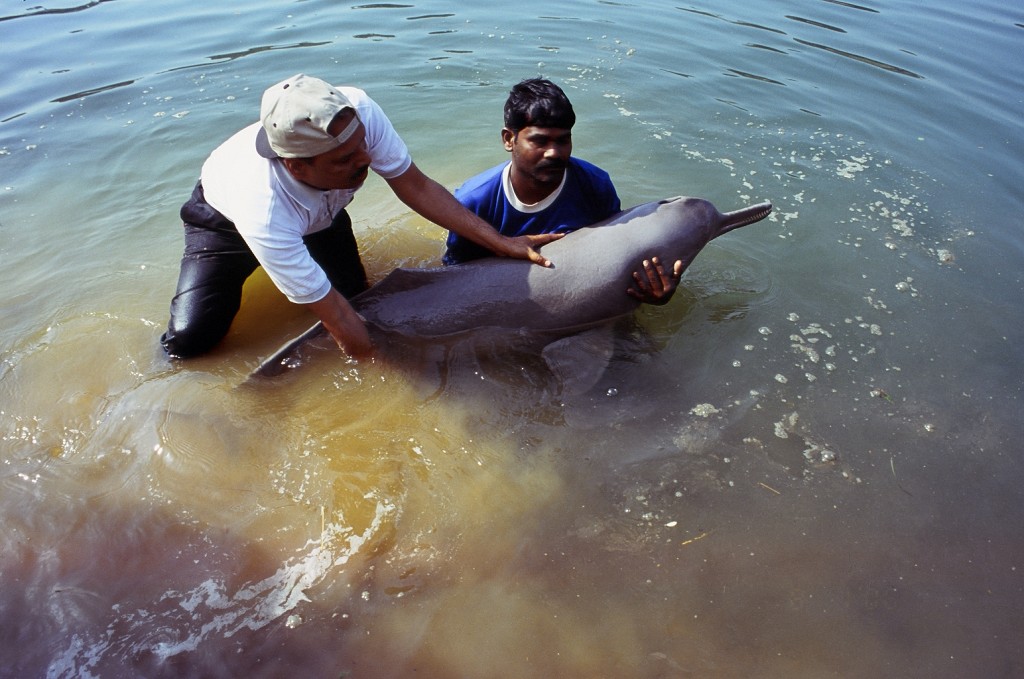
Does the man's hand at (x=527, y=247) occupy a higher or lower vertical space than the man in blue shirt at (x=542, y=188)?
lower

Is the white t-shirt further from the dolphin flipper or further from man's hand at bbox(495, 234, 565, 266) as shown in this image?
the dolphin flipper

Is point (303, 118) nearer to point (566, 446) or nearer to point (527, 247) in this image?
point (527, 247)

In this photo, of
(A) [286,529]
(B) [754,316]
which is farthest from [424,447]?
(B) [754,316]

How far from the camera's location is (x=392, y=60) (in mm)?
8344

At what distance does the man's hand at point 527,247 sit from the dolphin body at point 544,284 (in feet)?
0.14

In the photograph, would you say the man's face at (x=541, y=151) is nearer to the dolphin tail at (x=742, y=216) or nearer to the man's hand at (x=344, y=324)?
the dolphin tail at (x=742, y=216)

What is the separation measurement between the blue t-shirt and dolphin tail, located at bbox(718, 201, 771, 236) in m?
0.66

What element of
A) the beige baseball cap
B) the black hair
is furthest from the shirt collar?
the black hair

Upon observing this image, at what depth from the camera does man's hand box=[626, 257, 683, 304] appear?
4.04m

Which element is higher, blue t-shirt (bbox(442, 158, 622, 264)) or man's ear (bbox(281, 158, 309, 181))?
man's ear (bbox(281, 158, 309, 181))

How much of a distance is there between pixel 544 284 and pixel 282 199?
150cm

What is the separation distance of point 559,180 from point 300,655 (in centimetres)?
272

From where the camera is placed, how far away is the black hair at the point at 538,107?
375cm

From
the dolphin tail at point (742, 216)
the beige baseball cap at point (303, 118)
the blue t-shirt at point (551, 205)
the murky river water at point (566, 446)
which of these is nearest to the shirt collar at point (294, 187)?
the beige baseball cap at point (303, 118)
